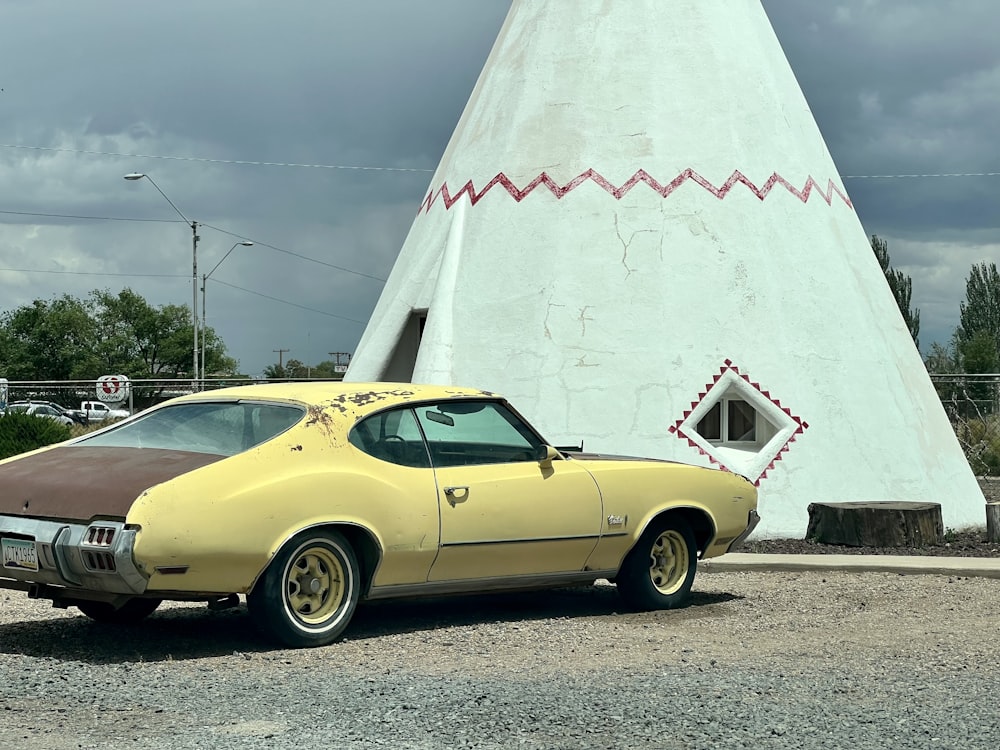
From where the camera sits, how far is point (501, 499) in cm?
678

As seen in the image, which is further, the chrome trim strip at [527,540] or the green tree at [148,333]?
the green tree at [148,333]

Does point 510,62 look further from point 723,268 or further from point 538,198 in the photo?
point 723,268

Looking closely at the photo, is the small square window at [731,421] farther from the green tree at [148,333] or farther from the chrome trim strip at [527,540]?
the green tree at [148,333]

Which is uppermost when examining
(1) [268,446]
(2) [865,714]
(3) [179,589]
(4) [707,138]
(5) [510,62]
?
(5) [510,62]

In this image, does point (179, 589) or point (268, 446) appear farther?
point (268, 446)

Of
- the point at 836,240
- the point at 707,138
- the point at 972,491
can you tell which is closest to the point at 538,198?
the point at 707,138

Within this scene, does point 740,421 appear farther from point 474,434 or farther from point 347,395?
point 347,395

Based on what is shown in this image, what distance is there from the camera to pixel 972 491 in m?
12.6

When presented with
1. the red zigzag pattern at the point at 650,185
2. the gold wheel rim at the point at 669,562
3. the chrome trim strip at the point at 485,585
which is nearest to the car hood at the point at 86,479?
the chrome trim strip at the point at 485,585

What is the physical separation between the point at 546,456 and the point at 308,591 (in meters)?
1.59

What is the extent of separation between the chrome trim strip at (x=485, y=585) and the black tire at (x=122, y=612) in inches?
48.0

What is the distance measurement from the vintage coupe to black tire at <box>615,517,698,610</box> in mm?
12

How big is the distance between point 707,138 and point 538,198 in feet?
5.50

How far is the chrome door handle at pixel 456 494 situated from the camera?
21.7ft
